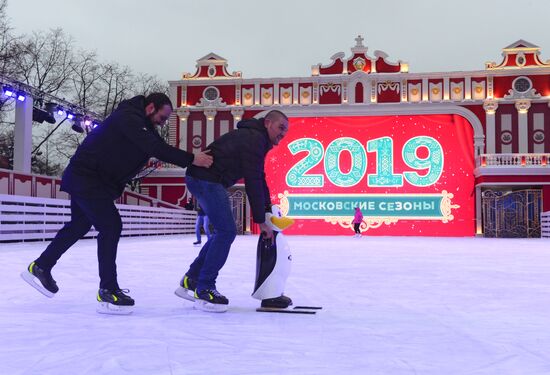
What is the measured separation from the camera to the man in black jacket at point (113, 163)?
3521 mm

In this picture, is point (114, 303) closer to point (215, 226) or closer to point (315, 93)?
point (215, 226)

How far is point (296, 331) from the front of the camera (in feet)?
10.1

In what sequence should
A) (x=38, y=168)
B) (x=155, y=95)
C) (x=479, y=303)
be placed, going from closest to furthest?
(x=155, y=95)
(x=479, y=303)
(x=38, y=168)

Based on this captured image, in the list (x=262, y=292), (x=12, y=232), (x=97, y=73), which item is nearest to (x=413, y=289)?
(x=262, y=292)

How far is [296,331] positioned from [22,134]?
1583 cm

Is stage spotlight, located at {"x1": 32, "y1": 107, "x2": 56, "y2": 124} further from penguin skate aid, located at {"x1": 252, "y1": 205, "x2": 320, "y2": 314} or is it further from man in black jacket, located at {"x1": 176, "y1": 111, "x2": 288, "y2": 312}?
penguin skate aid, located at {"x1": 252, "y1": 205, "x2": 320, "y2": 314}

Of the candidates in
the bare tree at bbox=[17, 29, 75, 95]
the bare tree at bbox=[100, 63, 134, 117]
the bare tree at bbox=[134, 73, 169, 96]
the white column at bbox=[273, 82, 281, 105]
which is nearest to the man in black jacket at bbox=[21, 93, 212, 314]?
the white column at bbox=[273, 82, 281, 105]

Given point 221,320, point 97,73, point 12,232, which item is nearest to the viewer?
point 221,320

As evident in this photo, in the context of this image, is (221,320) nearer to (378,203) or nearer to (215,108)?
(378,203)

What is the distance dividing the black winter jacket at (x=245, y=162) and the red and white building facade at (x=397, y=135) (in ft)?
69.2

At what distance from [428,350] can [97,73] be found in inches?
1251

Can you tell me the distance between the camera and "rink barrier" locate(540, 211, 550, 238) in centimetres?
2247

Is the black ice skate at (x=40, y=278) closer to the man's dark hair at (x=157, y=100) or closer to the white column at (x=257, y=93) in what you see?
the man's dark hair at (x=157, y=100)

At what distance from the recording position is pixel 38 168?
36.6 m
